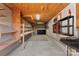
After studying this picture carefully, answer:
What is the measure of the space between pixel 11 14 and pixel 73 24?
4811 millimetres

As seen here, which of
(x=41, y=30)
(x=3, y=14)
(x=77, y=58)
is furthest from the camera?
(x=41, y=30)

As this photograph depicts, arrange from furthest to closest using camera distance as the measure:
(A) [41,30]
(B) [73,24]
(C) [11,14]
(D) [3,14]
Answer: (A) [41,30]
(C) [11,14]
(D) [3,14]
(B) [73,24]

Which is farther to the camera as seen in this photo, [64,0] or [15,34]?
[15,34]

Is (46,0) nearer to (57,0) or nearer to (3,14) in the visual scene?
(57,0)

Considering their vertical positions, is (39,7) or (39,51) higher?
(39,7)

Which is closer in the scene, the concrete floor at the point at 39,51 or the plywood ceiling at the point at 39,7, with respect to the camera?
the concrete floor at the point at 39,51

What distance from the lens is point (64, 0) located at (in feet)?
4.35

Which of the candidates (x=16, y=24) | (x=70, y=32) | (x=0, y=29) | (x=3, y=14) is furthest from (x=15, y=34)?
(x=70, y=32)

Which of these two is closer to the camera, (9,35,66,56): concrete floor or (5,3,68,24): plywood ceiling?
(9,35,66,56): concrete floor

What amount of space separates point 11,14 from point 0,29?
269 cm

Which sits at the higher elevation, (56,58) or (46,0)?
(46,0)

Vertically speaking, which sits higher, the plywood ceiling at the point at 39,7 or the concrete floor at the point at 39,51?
the plywood ceiling at the point at 39,7

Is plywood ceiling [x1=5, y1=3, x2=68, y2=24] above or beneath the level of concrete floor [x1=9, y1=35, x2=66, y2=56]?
above

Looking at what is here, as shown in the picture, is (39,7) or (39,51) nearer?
(39,51)
